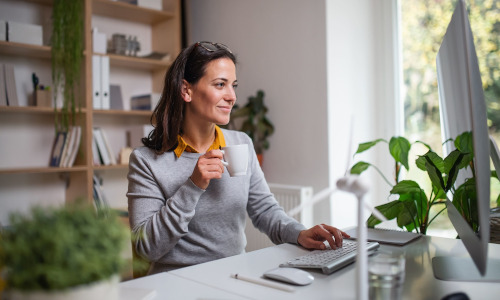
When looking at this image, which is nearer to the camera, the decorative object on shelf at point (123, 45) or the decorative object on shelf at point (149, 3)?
the decorative object on shelf at point (123, 45)

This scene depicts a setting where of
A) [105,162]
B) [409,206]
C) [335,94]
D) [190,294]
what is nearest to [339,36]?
[335,94]

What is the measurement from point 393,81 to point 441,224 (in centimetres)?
93

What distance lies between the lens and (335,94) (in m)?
2.69

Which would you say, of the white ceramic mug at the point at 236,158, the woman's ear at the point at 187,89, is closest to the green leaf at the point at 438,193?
the white ceramic mug at the point at 236,158

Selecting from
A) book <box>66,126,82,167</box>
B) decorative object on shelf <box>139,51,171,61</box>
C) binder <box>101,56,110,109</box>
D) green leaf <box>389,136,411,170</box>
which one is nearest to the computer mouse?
green leaf <box>389,136,411,170</box>

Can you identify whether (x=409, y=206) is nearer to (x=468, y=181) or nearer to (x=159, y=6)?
(x=468, y=181)

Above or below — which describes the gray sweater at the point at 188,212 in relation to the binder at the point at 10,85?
below

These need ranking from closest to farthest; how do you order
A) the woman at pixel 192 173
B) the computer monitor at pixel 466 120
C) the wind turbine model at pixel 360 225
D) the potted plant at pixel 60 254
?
1. the potted plant at pixel 60 254
2. the wind turbine model at pixel 360 225
3. the computer monitor at pixel 466 120
4. the woman at pixel 192 173

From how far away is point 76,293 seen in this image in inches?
22.1

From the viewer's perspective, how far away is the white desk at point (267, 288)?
2.81ft

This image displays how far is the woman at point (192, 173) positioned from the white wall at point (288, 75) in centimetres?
114

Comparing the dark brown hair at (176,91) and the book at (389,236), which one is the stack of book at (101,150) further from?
the book at (389,236)

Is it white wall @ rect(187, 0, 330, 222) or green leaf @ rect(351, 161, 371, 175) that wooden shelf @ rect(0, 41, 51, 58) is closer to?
white wall @ rect(187, 0, 330, 222)

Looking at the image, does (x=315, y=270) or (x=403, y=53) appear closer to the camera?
(x=315, y=270)
